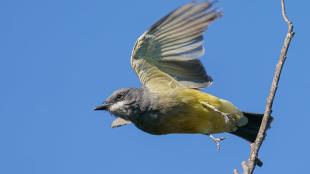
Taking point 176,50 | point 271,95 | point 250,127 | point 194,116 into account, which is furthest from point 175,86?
point 271,95

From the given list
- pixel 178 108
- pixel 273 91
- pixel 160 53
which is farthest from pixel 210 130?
pixel 273 91

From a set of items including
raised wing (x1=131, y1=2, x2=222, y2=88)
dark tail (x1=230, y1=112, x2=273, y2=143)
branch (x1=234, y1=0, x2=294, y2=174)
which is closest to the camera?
branch (x1=234, y1=0, x2=294, y2=174)

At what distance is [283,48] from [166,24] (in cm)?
260

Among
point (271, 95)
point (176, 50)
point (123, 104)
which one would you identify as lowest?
point (271, 95)

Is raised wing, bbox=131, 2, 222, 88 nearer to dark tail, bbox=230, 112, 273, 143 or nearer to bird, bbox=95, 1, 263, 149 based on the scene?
bird, bbox=95, 1, 263, 149

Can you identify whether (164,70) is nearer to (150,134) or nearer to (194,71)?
(194,71)

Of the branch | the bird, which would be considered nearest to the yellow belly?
the bird

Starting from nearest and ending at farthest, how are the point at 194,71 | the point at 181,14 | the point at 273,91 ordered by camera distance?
the point at 273,91
the point at 181,14
the point at 194,71

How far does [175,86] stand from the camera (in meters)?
7.84

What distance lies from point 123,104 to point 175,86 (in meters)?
0.80

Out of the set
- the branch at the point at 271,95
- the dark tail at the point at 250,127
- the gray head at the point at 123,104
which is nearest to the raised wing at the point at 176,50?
the gray head at the point at 123,104

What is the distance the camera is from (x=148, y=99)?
742 centimetres

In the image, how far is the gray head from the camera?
7.35 metres

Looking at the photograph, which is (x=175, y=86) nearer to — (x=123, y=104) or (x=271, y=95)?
(x=123, y=104)
